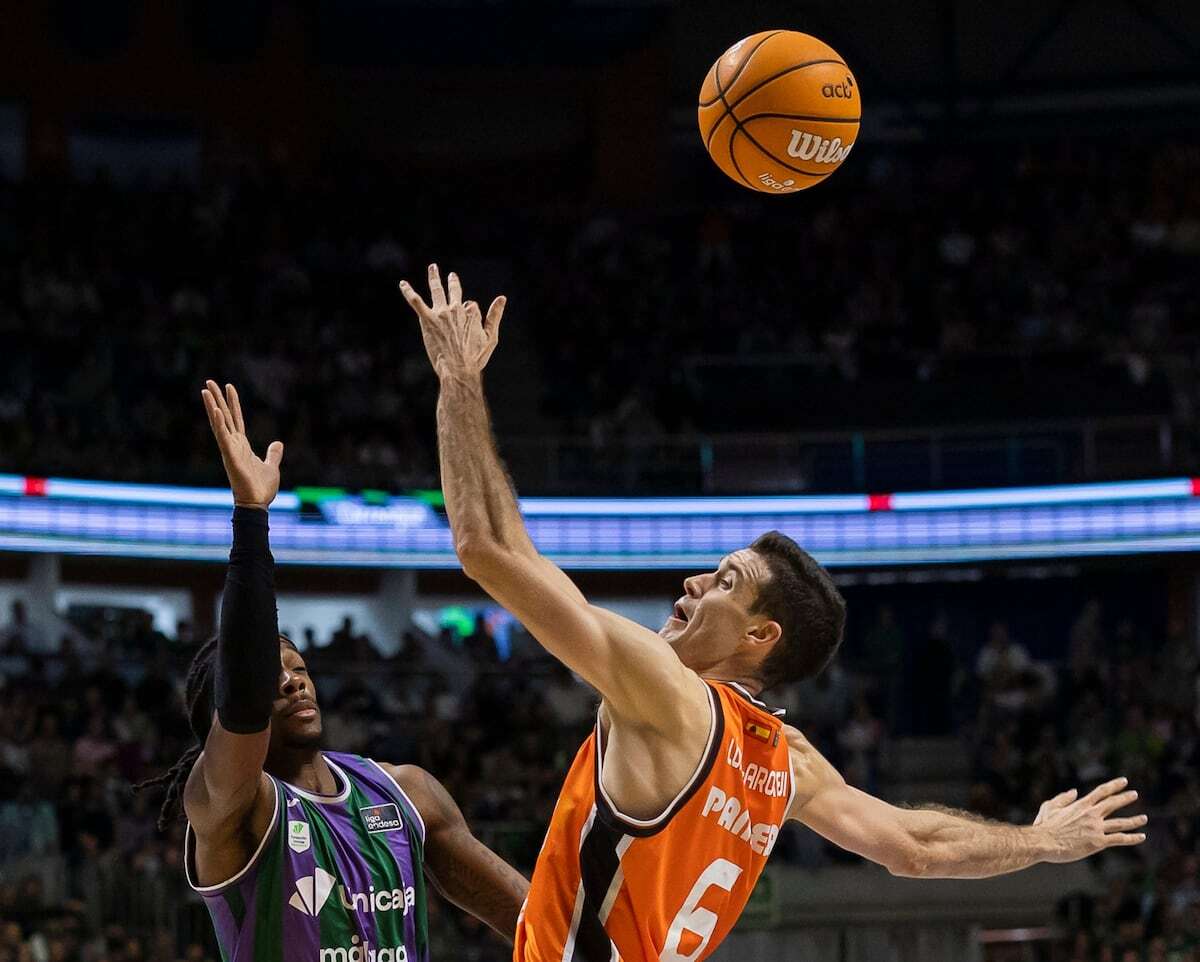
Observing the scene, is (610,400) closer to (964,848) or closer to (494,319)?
(964,848)

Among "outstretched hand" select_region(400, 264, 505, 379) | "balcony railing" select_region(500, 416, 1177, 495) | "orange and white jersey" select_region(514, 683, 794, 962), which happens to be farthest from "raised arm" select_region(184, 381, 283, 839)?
"balcony railing" select_region(500, 416, 1177, 495)

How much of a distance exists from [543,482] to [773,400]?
308cm

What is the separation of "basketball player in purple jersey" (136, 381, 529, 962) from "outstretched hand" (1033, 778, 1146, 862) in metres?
1.47

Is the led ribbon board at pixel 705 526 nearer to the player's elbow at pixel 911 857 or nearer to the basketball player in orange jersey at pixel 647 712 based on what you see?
the player's elbow at pixel 911 857

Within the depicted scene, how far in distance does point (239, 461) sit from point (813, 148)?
9.28 ft

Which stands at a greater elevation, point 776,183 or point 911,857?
point 776,183

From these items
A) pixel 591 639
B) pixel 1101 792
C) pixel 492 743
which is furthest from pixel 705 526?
pixel 591 639

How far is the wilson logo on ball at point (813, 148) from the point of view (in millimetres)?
6277

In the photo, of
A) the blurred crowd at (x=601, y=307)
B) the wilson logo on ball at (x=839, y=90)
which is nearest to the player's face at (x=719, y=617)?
the wilson logo on ball at (x=839, y=90)

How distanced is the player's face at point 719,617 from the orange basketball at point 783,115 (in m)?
2.23

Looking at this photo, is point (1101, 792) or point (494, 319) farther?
point (1101, 792)

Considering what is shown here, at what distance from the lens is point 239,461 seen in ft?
14.0

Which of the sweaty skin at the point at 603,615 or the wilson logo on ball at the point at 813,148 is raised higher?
the wilson logo on ball at the point at 813,148

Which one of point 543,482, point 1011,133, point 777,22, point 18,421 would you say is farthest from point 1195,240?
point 18,421
